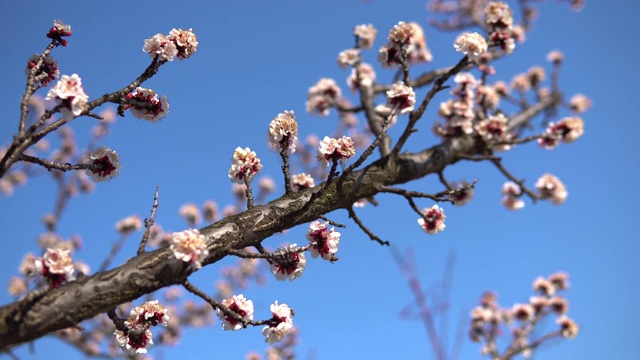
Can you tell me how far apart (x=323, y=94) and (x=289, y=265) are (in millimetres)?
3682

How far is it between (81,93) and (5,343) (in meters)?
1.11

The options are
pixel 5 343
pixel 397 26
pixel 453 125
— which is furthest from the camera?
pixel 453 125

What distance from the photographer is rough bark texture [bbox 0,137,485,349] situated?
1.89 m

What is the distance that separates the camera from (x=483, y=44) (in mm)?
3578

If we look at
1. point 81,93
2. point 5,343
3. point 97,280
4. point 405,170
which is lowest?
point 5,343

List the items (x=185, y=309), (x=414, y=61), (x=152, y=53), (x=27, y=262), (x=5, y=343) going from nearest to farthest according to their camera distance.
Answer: (x=5, y=343), (x=152, y=53), (x=414, y=61), (x=27, y=262), (x=185, y=309)

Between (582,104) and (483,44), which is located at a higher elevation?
(582,104)

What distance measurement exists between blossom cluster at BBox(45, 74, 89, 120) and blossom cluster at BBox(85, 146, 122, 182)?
42cm

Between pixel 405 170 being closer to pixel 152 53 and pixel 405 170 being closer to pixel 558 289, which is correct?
pixel 152 53

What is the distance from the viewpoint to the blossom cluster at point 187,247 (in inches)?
81.6

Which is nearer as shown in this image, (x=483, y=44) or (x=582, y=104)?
(x=483, y=44)

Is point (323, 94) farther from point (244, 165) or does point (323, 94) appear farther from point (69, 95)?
point (69, 95)

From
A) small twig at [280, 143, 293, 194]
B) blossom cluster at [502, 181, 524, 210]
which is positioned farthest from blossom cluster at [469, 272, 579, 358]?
small twig at [280, 143, 293, 194]

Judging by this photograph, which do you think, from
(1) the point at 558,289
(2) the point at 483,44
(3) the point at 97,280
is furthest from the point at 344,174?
(1) the point at 558,289
